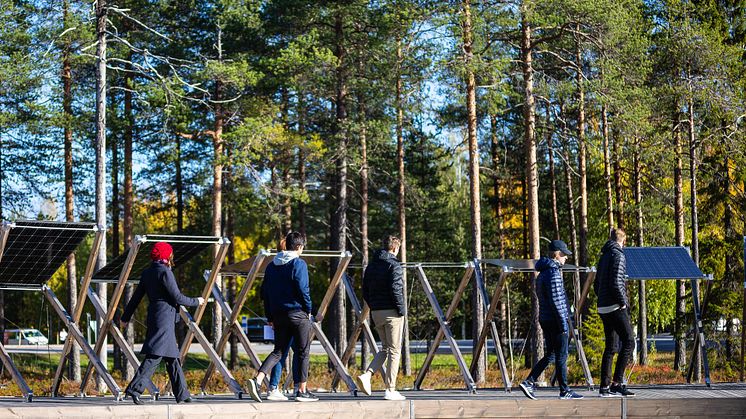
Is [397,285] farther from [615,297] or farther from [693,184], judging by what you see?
[693,184]

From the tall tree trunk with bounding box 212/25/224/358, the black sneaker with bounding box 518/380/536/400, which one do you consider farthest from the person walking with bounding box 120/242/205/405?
the tall tree trunk with bounding box 212/25/224/358

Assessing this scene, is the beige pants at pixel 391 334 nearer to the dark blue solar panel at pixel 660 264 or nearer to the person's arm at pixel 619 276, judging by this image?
the person's arm at pixel 619 276

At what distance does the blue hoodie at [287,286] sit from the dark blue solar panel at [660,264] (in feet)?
19.5

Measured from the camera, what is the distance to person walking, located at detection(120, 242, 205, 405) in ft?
36.2

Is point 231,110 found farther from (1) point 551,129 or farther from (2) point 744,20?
(2) point 744,20

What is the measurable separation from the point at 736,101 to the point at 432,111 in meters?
8.45

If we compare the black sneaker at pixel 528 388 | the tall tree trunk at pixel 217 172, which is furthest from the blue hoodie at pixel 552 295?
the tall tree trunk at pixel 217 172

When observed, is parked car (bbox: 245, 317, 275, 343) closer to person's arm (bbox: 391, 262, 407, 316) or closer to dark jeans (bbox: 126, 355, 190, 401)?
person's arm (bbox: 391, 262, 407, 316)

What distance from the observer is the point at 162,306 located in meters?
11.2

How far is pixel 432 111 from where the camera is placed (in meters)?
29.2

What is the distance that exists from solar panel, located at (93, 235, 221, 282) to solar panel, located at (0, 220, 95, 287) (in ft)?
2.72

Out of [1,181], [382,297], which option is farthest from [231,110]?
[382,297]

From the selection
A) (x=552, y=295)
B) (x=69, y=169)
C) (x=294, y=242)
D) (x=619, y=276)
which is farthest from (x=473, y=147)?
(x=294, y=242)

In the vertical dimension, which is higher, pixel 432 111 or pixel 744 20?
pixel 744 20
